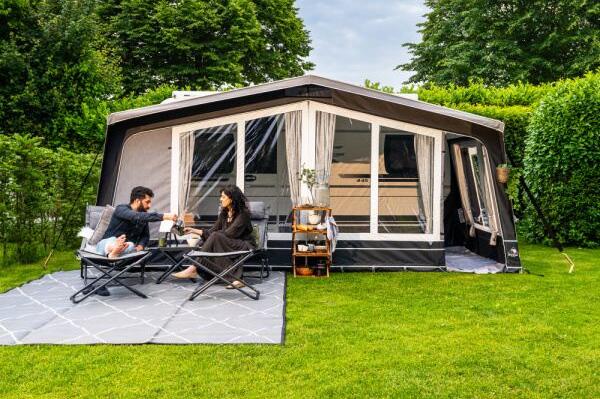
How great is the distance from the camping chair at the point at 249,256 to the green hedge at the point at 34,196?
2.43 meters

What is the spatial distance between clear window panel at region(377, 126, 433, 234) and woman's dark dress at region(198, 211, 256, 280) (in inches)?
66.0

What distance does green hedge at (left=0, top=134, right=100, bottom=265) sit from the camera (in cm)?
673

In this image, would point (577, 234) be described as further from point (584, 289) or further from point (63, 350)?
point (63, 350)

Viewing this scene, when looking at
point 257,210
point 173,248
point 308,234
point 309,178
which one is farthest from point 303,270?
point 173,248

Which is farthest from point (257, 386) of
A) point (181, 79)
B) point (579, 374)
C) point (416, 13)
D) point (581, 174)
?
point (416, 13)

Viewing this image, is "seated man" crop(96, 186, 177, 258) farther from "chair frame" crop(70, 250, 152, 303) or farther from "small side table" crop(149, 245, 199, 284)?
"small side table" crop(149, 245, 199, 284)

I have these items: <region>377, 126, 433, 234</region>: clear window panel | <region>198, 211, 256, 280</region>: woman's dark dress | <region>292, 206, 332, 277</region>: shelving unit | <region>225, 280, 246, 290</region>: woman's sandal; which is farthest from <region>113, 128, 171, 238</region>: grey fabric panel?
<region>377, 126, 433, 234</region>: clear window panel

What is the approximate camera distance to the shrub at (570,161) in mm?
8109

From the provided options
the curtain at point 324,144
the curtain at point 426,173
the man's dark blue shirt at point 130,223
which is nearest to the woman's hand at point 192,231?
the man's dark blue shirt at point 130,223

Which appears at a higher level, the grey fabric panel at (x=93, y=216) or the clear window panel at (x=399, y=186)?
the clear window panel at (x=399, y=186)

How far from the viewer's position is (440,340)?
13.1 feet

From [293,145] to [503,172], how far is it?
2.35m

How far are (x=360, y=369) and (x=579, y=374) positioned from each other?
1238mm

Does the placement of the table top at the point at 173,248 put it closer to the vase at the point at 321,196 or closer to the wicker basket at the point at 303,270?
the wicker basket at the point at 303,270
